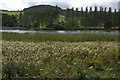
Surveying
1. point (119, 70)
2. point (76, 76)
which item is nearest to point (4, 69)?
point (76, 76)

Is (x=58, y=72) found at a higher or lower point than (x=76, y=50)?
lower

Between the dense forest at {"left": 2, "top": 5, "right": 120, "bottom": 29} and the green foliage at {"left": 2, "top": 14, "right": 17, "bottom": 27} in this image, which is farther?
the green foliage at {"left": 2, "top": 14, "right": 17, "bottom": 27}

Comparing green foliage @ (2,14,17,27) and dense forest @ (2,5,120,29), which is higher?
green foliage @ (2,14,17,27)

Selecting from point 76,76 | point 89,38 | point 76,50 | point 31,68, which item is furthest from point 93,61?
point 89,38

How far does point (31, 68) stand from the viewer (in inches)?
207

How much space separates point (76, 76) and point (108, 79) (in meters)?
0.91

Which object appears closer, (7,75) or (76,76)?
(76,76)

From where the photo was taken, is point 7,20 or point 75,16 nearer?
point 75,16

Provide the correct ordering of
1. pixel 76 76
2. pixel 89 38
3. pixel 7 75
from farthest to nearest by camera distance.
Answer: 1. pixel 89 38
2. pixel 7 75
3. pixel 76 76

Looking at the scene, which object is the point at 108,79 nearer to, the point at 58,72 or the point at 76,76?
the point at 76,76

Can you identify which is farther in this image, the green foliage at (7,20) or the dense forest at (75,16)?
the green foliage at (7,20)

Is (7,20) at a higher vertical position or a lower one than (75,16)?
higher

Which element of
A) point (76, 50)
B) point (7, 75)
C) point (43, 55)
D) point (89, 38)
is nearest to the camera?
point (7, 75)

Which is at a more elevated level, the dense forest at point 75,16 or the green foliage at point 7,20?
the green foliage at point 7,20
